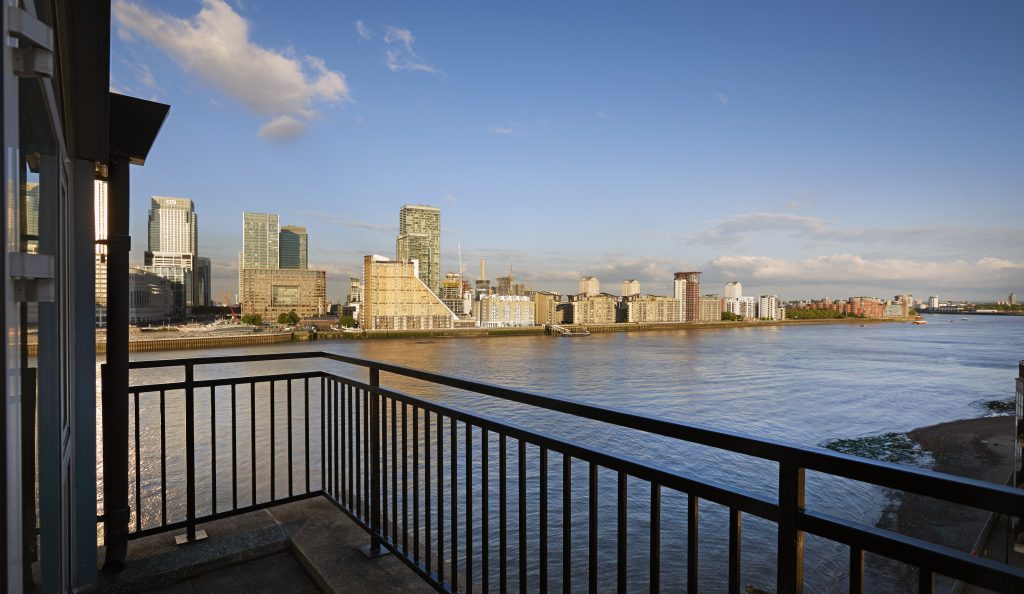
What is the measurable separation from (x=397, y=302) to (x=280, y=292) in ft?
112

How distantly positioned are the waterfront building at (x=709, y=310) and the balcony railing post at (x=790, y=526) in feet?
408

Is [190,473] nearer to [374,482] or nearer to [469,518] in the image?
[374,482]

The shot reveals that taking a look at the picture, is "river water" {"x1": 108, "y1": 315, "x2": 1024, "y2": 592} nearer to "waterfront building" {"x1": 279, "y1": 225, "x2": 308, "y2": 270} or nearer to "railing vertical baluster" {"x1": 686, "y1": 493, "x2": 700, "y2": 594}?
"railing vertical baluster" {"x1": 686, "y1": 493, "x2": 700, "y2": 594}

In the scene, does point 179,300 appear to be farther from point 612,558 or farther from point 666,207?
point 612,558

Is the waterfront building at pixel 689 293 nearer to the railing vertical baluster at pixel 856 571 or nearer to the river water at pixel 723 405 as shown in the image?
the river water at pixel 723 405

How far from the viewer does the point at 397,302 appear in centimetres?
8269

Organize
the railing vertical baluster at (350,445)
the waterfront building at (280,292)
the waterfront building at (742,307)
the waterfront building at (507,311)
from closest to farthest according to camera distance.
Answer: the railing vertical baluster at (350,445)
the waterfront building at (280,292)
the waterfront building at (507,311)
the waterfront building at (742,307)

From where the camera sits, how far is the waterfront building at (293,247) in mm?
159500

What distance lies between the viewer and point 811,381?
98.2ft

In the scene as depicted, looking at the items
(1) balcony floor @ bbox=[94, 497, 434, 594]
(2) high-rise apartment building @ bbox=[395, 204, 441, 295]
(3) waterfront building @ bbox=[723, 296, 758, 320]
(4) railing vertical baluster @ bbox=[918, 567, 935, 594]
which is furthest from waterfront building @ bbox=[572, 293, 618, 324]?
(4) railing vertical baluster @ bbox=[918, 567, 935, 594]

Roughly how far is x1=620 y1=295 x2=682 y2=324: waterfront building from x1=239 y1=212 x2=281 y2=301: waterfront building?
110 meters

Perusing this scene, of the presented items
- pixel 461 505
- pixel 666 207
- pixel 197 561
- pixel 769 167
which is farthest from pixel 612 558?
pixel 666 207

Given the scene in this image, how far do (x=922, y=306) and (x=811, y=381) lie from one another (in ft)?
552

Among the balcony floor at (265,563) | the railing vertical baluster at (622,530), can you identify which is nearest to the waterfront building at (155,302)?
the balcony floor at (265,563)
